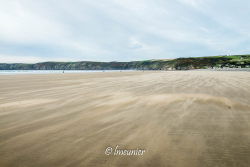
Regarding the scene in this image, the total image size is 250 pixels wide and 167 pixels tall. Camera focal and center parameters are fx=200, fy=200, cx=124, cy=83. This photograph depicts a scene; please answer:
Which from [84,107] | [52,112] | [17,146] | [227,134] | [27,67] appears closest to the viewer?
[17,146]

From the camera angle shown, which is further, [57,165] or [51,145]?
[51,145]

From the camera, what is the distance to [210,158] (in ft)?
6.57

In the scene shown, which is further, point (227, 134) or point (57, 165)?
point (227, 134)

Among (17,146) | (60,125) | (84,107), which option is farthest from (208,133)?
(84,107)

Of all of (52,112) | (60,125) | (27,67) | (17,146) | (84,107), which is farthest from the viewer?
(27,67)

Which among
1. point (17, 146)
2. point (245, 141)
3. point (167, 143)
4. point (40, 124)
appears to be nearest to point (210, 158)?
point (167, 143)

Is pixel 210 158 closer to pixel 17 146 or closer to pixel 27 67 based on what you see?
pixel 17 146

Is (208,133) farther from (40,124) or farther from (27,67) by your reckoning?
(27,67)

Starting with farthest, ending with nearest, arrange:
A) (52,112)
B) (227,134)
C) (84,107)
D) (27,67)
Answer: (27,67)
(84,107)
(52,112)
(227,134)

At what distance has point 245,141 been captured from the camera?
8.01ft

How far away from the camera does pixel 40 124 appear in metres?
3.26

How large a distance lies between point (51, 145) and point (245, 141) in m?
2.34

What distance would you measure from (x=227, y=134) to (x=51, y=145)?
2.27 metres

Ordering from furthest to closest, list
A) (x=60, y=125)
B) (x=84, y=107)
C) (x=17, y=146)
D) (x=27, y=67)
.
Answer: (x=27, y=67) < (x=84, y=107) < (x=60, y=125) < (x=17, y=146)
